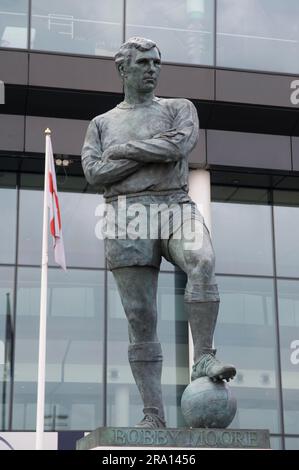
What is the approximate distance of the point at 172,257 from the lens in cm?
706

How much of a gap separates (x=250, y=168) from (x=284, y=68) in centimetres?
213

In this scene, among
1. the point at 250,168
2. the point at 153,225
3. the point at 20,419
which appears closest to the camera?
the point at 153,225

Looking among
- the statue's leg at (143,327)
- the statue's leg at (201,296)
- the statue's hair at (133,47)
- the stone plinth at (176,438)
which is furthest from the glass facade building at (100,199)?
the stone plinth at (176,438)

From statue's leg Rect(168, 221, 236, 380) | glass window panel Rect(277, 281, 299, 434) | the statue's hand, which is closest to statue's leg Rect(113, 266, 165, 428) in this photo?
statue's leg Rect(168, 221, 236, 380)

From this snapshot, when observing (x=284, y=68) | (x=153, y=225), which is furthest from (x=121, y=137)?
(x=284, y=68)

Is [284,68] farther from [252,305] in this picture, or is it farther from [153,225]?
[153,225]

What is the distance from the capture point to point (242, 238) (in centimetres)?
2130

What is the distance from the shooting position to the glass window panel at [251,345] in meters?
20.0

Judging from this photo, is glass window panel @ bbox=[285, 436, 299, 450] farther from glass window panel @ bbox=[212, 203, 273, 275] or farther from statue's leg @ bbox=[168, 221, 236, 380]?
statue's leg @ bbox=[168, 221, 236, 380]

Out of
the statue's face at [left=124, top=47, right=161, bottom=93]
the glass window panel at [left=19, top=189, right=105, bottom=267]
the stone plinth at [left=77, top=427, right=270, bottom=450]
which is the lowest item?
the stone plinth at [left=77, top=427, right=270, bottom=450]

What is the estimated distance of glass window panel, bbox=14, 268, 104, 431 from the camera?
1911cm

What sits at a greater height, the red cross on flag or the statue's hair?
the red cross on flag

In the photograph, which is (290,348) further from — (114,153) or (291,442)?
(114,153)

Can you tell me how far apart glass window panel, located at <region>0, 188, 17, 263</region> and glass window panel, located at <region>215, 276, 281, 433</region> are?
171 inches
